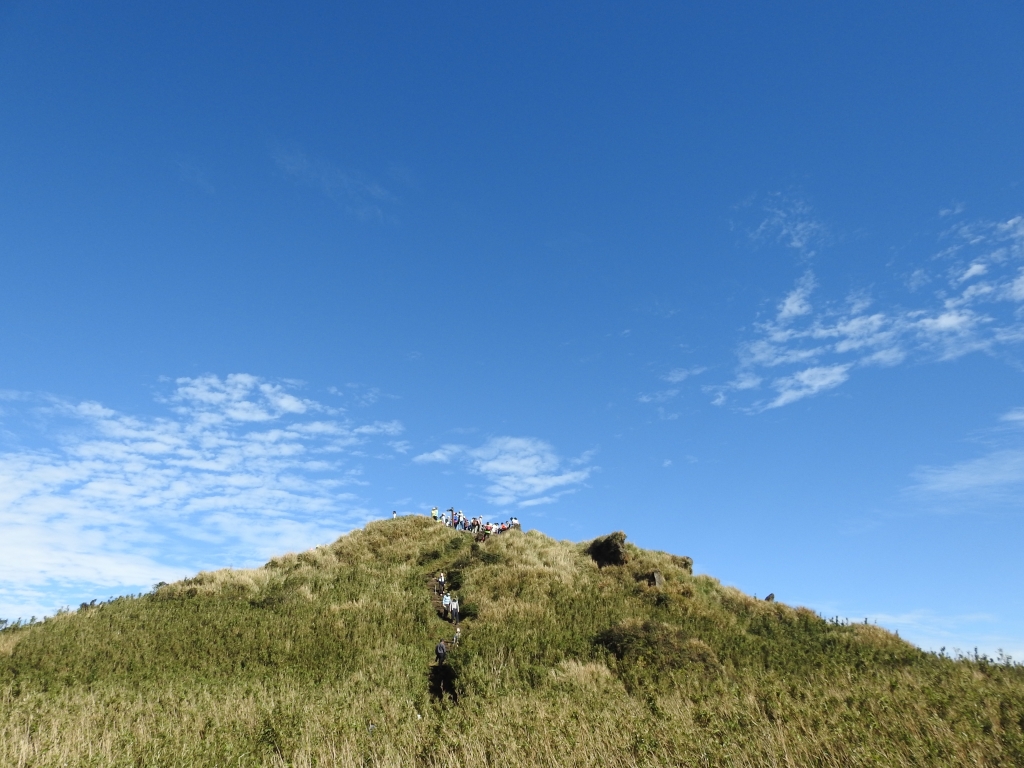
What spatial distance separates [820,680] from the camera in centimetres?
1251

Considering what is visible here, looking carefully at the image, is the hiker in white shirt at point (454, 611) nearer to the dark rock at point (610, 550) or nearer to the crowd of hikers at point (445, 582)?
the crowd of hikers at point (445, 582)

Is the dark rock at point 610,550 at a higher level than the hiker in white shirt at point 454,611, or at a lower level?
higher

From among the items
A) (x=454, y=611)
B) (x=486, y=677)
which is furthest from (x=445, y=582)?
(x=486, y=677)

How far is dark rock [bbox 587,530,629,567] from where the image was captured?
110ft

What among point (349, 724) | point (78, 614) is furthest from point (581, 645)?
point (78, 614)

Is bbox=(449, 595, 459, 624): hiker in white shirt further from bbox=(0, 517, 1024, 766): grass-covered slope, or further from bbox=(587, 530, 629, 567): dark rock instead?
bbox=(587, 530, 629, 567): dark rock

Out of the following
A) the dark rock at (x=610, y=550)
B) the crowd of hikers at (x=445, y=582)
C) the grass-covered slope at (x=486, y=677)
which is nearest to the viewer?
the grass-covered slope at (x=486, y=677)

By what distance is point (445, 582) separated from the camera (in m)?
30.5

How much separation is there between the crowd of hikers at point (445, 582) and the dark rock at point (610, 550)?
8.85m

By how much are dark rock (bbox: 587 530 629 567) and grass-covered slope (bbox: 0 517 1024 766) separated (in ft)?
0.91


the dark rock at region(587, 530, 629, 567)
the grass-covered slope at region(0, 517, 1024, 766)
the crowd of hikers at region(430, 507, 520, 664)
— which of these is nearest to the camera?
the grass-covered slope at region(0, 517, 1024, 766)

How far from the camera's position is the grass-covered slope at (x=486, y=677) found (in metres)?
7.89

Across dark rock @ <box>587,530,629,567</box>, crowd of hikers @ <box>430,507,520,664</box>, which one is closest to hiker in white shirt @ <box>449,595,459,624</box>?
crowd of hikers @ <box>430,507,520,664</box>

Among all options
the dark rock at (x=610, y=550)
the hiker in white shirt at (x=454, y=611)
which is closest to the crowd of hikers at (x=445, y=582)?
the hiker in white shirt at (x=454, y=611)
